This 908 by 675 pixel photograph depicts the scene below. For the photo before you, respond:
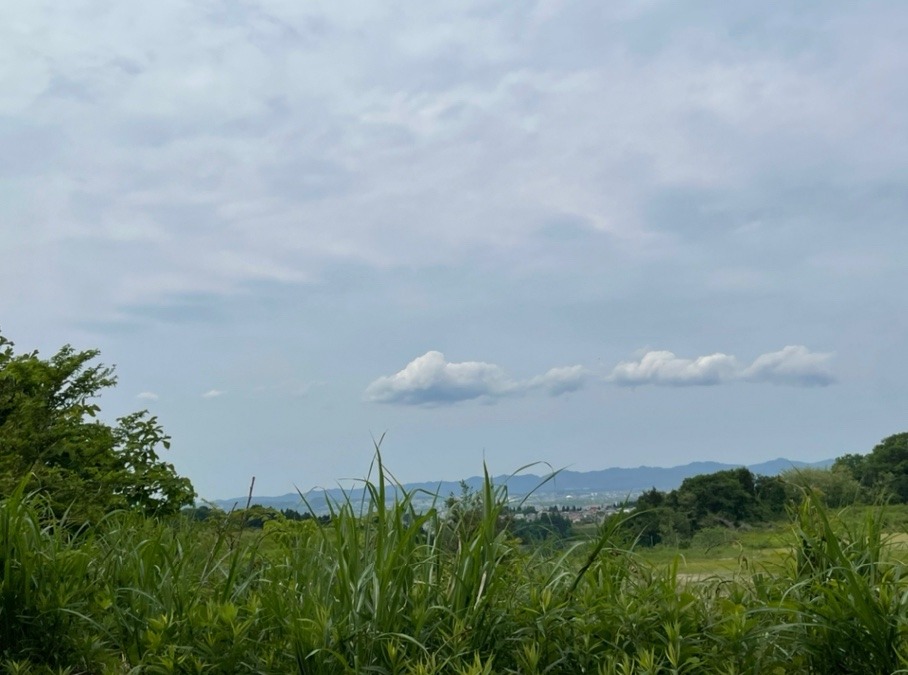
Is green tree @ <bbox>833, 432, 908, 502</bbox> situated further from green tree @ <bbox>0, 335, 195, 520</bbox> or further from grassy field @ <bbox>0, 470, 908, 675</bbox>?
green tree @ <bbox>0, 335, 195, 520</bbox>

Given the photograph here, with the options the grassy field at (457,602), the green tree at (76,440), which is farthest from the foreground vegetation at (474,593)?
the green tree at (76,440)

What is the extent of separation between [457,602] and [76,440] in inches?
367

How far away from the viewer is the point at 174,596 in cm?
466

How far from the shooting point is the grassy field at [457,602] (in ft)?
13.0

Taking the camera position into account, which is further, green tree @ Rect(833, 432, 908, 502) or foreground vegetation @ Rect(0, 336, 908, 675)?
green tree @ Rect(833, 432, 908, 502)

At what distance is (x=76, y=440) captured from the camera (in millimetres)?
12047

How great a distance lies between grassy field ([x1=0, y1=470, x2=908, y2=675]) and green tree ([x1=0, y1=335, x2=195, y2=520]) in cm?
610

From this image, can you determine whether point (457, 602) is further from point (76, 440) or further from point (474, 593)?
point (76, 440)

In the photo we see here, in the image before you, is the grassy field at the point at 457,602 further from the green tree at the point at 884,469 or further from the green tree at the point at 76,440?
the green tree at the point at 76,440

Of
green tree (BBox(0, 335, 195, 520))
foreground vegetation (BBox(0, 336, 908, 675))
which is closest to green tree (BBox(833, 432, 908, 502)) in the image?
foreground vegetation (BBox(0, 336, 908, 675))

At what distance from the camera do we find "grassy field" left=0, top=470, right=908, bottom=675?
13.0 feet

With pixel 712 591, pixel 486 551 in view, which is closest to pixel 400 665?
pixel 486 551

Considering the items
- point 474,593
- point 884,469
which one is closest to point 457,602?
point 474,593

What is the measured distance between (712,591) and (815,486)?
1092mm
